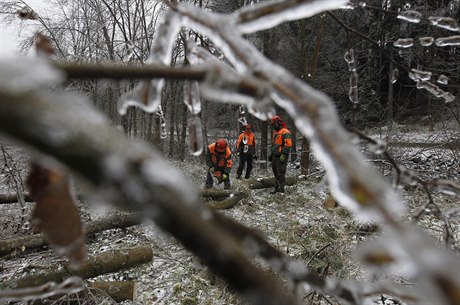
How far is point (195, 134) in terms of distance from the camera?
0.85 m

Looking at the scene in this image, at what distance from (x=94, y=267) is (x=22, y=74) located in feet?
15.8

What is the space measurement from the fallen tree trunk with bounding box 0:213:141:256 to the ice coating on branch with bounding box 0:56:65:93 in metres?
4.83

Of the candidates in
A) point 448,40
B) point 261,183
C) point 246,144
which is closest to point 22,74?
point 448,40

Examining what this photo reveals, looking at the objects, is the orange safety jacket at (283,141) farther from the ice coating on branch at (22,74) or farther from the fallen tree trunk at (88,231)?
the ice coating on branch at (22,74)

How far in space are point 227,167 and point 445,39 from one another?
767cm

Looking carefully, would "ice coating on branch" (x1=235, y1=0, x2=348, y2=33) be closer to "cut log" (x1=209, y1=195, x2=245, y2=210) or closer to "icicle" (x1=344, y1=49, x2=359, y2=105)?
"icicle" (x1=344, y1=49, x2=359, y2=105)

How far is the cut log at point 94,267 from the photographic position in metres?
4.03

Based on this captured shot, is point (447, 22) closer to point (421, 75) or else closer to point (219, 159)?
point (421, 75)

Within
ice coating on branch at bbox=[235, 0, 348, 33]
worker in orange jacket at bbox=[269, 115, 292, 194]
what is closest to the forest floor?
worker in orange jacket at bbox=[269, 115, 292, 194]

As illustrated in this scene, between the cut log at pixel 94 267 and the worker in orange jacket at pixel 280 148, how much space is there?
477 cm

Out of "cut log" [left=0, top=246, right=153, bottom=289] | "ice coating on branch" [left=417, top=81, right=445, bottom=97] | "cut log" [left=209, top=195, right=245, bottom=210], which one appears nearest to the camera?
"ice coating on branch" [left=417, top=81, right=445, bottom=97]

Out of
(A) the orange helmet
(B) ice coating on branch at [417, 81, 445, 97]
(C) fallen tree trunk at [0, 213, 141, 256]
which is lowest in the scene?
(C) fallen tree trunk at [0, 213, 141, 256]

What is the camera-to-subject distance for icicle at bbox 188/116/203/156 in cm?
81

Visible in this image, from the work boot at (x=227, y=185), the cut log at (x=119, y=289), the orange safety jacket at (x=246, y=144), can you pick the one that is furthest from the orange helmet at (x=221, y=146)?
the cut log at (x=119, y=289)
